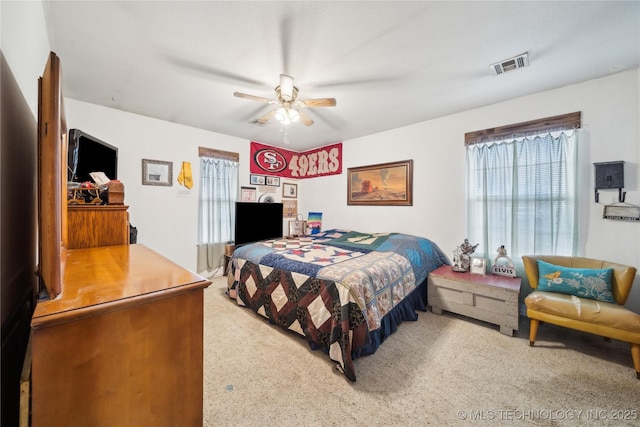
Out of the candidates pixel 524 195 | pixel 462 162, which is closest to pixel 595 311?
pixel 524 195

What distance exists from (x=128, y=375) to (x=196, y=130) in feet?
12.7

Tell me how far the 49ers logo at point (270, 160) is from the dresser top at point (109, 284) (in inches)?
142

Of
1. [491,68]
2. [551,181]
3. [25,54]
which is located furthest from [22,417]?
[551,181]

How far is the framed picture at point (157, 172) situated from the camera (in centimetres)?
332

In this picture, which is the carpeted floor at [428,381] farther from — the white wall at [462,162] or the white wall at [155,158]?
the white wall at [155,158]

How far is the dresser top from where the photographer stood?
583mm

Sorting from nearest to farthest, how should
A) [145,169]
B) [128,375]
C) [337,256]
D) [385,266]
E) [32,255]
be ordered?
[128,375]
[32,255]
[385,266]
[337,256]
[145,169]

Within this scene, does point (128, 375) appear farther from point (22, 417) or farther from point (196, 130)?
point (196, 130)

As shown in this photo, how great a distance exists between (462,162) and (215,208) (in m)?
3.82

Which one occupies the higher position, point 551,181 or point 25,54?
point 25,54

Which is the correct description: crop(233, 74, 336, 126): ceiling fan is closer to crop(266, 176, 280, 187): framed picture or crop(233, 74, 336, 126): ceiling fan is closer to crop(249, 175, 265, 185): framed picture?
crop(249, 175, 265, 185): framed picture

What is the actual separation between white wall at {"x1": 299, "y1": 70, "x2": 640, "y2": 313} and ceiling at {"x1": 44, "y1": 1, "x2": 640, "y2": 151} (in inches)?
8.4

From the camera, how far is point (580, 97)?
238 centimetres

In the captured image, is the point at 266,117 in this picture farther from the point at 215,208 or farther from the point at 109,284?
the point at 109,284
